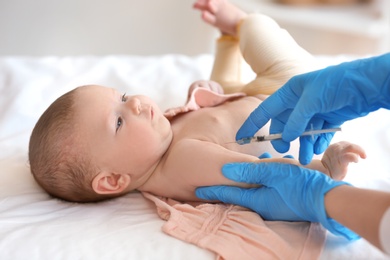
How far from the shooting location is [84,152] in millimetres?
1214

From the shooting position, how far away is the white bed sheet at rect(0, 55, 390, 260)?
1.04m

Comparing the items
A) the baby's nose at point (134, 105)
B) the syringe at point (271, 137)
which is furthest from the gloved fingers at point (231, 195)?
the baby's nose at point (134, 105)

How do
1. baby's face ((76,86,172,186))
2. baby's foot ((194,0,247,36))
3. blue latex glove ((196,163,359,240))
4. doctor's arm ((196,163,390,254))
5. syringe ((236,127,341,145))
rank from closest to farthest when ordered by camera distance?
doctor's arm ((196,163,390,254))
blue latex glove ((196,163,359,240))
syringe ((236,127,341,145))
baby's face ((76,86,172,186))
baby's foot ((194,0,247,36))

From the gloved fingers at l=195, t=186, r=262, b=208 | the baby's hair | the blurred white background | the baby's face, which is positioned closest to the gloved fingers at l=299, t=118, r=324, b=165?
the gloved fingers at l=195, t=186, r=262, b=208

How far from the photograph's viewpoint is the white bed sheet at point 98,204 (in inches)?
40.8

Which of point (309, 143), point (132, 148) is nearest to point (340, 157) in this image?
point (309, 143)

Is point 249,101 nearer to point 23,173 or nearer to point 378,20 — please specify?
point 23,173

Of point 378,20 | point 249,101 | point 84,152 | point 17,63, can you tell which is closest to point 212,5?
point 249,101

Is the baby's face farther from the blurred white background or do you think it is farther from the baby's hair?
the blurred white background

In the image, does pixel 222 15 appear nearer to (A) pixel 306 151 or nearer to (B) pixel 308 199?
(A) pixel 306 151

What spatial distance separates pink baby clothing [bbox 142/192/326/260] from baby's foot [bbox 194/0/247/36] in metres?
0.82

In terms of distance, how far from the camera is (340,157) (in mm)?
1069

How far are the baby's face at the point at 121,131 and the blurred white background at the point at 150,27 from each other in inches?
61.7

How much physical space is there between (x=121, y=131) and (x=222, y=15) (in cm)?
74
